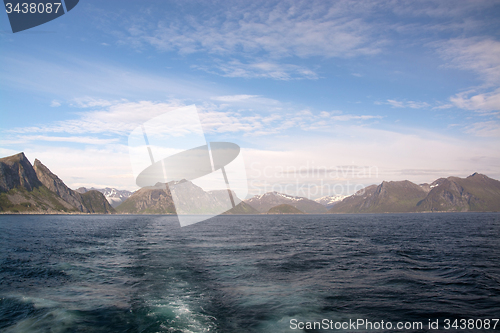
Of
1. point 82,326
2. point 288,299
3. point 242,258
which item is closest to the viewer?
point 82,326

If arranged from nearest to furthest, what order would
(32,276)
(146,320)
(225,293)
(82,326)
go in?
1. (82,326)
2. (146,320)
3. (225,293)
4. (32,276)

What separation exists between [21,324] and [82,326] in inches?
145

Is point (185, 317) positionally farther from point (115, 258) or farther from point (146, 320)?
point (115, 258)

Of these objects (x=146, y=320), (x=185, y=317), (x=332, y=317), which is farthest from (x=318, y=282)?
(x=146, y=320)

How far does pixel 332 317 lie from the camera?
1712cm

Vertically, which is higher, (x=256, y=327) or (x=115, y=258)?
(x=256, y=327)

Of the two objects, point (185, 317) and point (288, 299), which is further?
point (288, 299)

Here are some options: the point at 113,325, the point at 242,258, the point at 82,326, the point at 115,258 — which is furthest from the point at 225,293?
the point at 115,258

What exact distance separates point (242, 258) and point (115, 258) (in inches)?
752

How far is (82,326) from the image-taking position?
1561 cm
